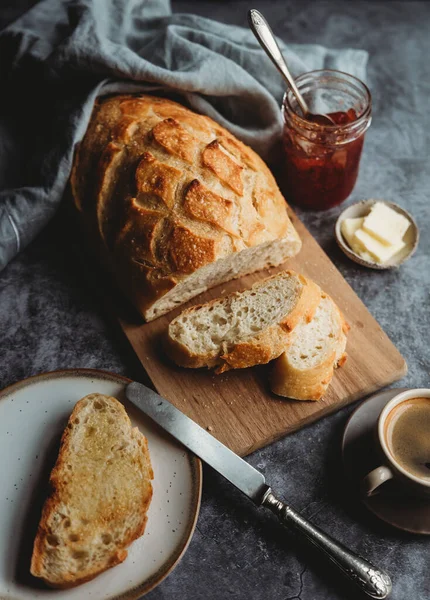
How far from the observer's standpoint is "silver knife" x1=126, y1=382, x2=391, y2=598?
8.06ft

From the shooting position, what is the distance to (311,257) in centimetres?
352

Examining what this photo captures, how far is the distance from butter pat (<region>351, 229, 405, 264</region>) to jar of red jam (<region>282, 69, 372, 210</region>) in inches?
13.2

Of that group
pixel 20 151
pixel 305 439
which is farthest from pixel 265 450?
pixel 20 151

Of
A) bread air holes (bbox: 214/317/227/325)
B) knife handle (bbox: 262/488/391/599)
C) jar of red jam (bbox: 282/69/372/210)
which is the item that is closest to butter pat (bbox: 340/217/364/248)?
jar of red jam (bbox: 282/69/372/210)

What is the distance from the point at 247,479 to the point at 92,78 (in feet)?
7.61

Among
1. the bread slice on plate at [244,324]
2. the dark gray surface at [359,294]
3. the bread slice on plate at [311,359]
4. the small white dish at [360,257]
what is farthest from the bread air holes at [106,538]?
the small white dish at [360,257]

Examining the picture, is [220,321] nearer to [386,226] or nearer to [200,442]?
[200,442]

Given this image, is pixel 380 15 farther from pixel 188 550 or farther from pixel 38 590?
pixel 38 590

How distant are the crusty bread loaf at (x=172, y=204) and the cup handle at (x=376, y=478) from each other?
116cm

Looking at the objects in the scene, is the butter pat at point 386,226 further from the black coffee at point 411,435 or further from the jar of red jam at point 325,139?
the black coffee at point 411,435

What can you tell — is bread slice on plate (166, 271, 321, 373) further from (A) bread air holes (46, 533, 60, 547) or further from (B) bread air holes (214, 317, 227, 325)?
(A) bread air holes (46, 533, 60, 547)

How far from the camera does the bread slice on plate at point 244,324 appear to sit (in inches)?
114

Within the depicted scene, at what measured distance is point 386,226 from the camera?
3.52 m

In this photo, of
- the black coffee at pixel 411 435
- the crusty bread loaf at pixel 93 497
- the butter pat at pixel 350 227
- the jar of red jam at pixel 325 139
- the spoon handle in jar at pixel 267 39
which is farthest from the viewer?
the butter pat at pixel 350 227
